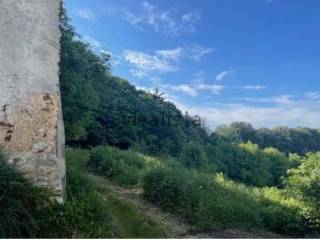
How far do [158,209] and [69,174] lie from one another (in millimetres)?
2086

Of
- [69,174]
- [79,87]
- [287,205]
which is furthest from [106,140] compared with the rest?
[69,174]

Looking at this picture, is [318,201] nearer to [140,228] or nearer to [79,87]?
[140,228]

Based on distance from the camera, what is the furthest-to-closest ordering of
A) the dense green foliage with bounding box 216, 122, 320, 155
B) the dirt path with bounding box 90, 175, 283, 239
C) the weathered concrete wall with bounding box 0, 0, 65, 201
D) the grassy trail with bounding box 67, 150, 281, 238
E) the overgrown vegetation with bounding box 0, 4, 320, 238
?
the dense green foliage with bounding box 216, 122, 320, 155 → the dirt path with bounding box 90, 175, 283, 239 → the grassy trail with bounding box 67, 150, 281, 238 → the weathered concrete wall with bounding box 0, 0, 65, 201 → the overgrown vegetation with bounding box 0, 4, 320, 238

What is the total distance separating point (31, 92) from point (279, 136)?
155 ft

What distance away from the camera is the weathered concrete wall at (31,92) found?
23.6 ft

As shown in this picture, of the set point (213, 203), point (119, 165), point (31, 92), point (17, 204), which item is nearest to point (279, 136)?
point (119, 165)

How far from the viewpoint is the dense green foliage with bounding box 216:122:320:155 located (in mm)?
40406

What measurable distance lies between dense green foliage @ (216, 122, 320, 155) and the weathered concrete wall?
31.3 metres

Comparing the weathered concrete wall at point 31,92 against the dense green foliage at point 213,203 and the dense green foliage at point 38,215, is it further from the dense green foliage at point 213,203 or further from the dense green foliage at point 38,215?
the dense green foliage at point 213,203

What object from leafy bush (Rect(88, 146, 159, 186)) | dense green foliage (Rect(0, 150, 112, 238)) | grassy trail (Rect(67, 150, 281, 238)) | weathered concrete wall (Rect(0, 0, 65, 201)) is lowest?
grassy trail (Rect(67, 150, 281, 238))

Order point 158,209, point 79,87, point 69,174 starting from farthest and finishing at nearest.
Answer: point 79,87
point 158,209
point 69,174

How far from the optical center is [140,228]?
894 centimetres

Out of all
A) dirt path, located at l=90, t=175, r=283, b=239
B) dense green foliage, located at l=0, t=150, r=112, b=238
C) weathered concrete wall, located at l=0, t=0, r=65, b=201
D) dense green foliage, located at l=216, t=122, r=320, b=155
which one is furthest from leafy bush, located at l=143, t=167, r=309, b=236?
dense green foliage, located at l=216, t=122, r=320, b=155

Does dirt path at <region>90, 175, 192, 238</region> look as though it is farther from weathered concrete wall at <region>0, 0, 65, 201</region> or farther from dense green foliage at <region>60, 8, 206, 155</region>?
dense green foliage at <region>60, 8, 206, 155</region>
